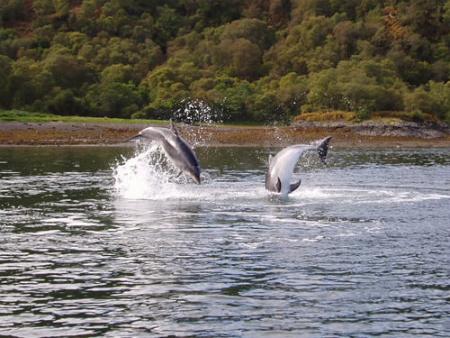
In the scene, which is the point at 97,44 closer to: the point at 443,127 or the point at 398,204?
the point at 443,127

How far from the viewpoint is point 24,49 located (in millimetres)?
155625

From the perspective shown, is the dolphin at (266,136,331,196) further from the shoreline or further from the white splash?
the shoreline

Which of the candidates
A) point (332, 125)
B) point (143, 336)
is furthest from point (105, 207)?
point (332, 125)

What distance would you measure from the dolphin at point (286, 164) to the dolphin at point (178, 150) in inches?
141

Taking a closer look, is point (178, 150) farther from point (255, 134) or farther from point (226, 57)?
point (226, 57)

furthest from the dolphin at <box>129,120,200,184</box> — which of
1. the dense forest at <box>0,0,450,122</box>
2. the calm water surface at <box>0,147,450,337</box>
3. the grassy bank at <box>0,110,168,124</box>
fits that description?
the dense forest at <box>0,0,450,122</box>

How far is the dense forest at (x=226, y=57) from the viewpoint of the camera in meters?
118

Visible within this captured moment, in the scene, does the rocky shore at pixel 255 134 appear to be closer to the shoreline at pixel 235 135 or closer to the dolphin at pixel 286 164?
the shoreline at pixel 235 135

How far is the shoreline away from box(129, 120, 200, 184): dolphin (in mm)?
55137

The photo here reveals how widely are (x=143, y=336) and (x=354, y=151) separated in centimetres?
6519

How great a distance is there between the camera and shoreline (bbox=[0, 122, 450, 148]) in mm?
94188

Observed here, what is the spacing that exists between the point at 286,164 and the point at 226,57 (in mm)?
118762

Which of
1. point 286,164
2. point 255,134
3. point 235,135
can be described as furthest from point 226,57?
point 286,164

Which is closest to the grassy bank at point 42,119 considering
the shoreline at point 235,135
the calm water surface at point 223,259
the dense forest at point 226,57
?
the shoreline at point 235,135
